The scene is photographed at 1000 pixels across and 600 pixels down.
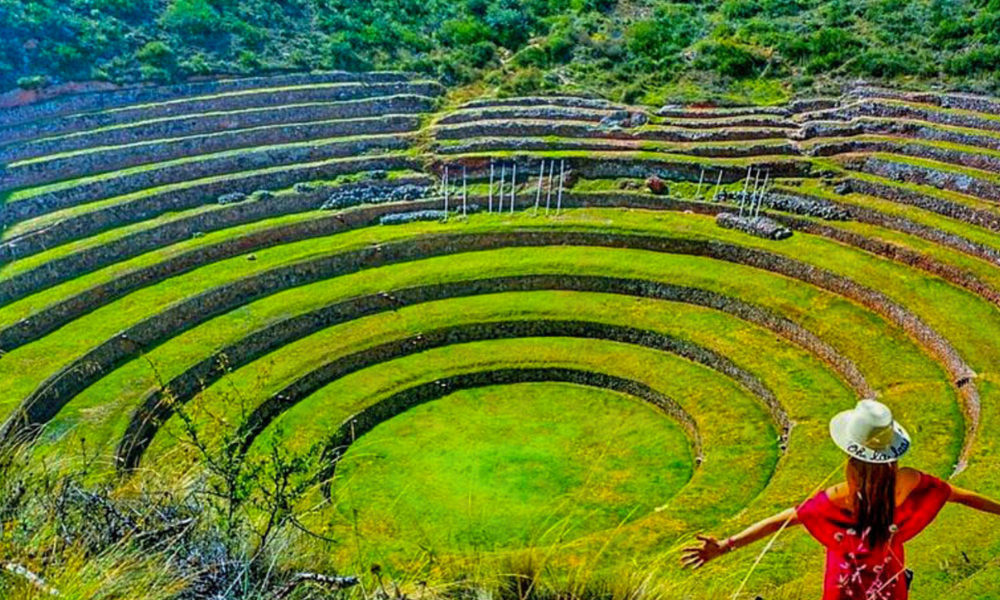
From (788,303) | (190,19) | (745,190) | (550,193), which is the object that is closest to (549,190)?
(550,193)

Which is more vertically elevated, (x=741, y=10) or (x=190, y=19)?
(x=741, y=10)

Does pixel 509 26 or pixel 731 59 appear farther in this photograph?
pixel 509 26

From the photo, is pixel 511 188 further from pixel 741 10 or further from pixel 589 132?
pixel 741 10

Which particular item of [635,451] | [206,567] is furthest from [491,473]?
[206,567]

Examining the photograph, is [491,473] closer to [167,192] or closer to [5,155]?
[167,192]

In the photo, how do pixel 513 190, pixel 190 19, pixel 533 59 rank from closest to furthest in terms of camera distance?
1. pixel 513 190
2. pixel 190 19
3. pixel 533 59

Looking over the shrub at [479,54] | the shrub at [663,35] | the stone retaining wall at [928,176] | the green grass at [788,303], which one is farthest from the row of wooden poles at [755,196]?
the shrub at [479,54]
